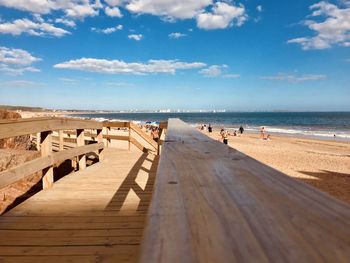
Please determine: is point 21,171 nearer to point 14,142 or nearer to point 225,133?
point 14,142

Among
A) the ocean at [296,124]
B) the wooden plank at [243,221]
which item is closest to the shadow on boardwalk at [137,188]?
the wooden plank at [243,221]

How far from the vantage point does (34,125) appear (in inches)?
159

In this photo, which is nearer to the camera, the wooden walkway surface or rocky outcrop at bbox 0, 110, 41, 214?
the wooden walkway surface

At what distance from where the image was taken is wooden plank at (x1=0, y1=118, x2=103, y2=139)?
136 inches

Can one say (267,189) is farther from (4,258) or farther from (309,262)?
(4,258)

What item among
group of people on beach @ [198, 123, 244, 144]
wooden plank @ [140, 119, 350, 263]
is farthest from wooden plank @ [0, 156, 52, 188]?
group of people on beach @ [198, 123, 244, 144]

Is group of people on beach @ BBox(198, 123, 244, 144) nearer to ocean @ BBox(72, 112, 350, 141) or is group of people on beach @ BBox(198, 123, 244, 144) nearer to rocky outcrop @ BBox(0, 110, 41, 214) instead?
ocean @ BBox(72, 112, 350, 141)

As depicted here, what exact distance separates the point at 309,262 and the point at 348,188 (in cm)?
1239

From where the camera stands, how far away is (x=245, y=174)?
1856mm

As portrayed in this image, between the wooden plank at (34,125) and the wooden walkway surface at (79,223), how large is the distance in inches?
33.9

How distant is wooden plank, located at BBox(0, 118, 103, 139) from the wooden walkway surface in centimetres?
86

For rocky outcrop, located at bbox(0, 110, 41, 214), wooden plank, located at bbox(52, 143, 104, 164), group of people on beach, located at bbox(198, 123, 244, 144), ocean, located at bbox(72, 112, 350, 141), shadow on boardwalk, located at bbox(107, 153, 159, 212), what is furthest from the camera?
ocean, located at bbox(72, 112, 350, 141)

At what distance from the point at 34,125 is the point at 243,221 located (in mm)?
3551

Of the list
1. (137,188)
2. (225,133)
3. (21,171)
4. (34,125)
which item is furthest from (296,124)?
(21,171)
